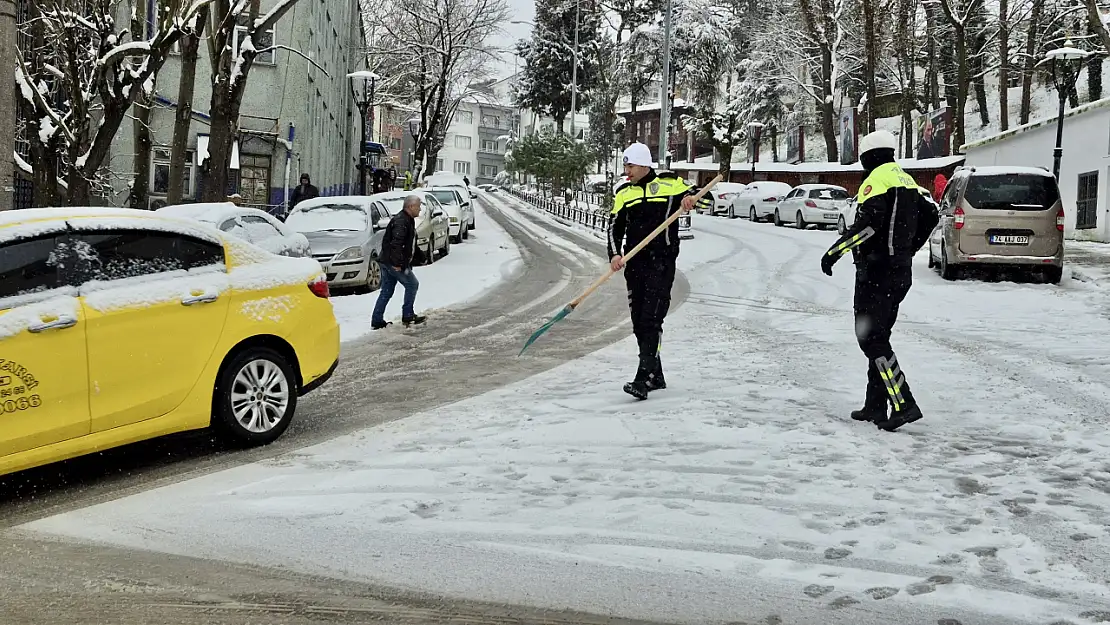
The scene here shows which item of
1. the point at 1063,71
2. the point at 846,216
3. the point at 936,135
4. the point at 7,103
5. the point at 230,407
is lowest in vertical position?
the point at 230,407

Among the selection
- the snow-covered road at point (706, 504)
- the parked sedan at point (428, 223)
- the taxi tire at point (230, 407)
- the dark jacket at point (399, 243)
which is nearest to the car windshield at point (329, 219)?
the parked sedan at point (428, 223)

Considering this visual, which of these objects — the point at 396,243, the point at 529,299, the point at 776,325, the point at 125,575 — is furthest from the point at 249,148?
the point at 125,575

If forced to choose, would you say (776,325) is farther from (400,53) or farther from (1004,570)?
(400,53)

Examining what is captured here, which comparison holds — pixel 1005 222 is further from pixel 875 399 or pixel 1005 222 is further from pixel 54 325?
pixel 54 325

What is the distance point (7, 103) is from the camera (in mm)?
8477

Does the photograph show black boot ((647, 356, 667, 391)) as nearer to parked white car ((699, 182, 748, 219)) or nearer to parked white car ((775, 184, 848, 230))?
parked white car ((775, 184, 848, 230))

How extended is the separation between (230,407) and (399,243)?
6.95 meters

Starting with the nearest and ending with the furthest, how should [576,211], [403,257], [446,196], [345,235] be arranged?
[403,257] → [345,235] → [446,196] → [576,211]

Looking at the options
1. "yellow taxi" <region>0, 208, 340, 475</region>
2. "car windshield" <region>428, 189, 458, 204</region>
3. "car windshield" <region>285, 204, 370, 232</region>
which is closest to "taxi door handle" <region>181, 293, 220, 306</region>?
"yellow taxi" <region>0, 208, 340, 475</region>

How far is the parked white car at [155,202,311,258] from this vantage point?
14.1 meters

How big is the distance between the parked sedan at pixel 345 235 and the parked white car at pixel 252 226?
1.16m

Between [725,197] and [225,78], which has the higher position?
[225,78]

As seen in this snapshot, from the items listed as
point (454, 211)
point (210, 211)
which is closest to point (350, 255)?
point (210, 211)

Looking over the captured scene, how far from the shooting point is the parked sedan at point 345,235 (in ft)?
55.0
